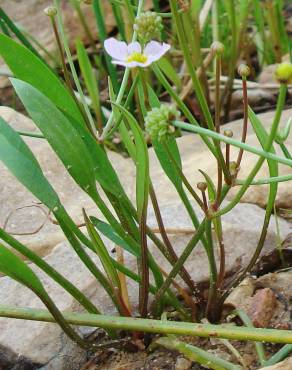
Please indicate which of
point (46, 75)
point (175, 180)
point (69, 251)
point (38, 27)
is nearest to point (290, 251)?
point (175, 180)

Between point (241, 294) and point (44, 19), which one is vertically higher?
point (44, 19)

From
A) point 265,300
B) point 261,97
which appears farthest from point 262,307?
point 261,97

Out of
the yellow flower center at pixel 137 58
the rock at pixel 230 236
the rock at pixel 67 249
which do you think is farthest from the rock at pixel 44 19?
the yellow flower center at pixel 137 58

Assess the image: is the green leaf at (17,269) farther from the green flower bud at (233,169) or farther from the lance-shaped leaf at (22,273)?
the green flower bud at (233,169)

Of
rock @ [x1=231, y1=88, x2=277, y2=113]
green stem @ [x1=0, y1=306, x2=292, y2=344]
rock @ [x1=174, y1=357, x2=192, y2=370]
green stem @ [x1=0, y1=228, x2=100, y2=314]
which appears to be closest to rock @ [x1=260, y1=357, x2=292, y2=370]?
green stem @ [x1=0, y1=306, x2=292, y2=344]

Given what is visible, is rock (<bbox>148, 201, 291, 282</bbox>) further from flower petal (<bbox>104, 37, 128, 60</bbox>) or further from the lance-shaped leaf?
flower petal (<bbox>104, 37, 128, 60</bbox>)

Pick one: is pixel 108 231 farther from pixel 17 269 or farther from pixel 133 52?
pixel 133 52

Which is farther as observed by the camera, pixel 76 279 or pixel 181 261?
pixel 76 279
